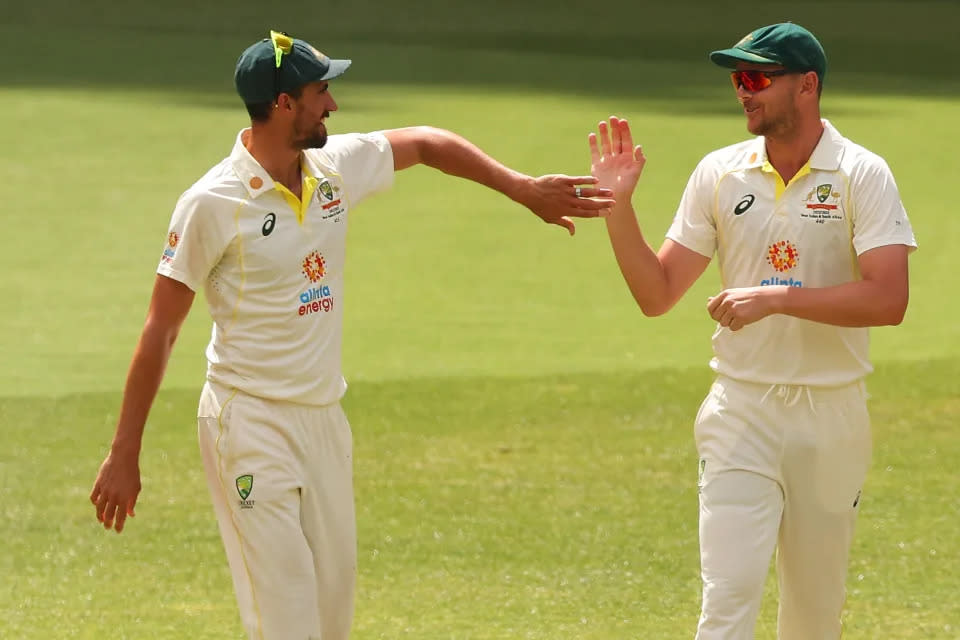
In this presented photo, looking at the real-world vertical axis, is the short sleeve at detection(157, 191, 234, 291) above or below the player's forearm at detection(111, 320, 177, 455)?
above

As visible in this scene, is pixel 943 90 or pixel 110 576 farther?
pixel 943 90

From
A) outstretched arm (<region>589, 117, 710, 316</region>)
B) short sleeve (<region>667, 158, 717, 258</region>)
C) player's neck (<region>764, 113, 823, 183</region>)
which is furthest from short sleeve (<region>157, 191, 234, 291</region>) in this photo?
player's neck (<region>764, 113, 823, 183</region>)

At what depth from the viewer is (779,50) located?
216 inches

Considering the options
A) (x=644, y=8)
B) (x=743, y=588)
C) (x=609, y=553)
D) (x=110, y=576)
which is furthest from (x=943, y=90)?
(x=743, y=588)

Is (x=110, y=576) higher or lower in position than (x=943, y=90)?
lower

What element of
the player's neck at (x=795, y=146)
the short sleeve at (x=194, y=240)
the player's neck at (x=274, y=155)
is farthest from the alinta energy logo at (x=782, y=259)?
the short sleeve at (x=194, y=240)

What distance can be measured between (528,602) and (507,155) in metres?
8.85

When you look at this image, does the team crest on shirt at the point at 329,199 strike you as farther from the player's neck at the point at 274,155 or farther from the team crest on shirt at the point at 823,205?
the team crest on shirt at the point at 823,205

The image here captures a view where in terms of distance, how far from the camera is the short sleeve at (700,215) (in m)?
5.65

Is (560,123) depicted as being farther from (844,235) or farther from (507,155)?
(844,235)

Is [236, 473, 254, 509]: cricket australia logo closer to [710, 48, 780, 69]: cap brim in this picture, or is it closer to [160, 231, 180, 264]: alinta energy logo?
[160, 231, 180, 264]: alinta energy logo

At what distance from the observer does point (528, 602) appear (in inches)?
296

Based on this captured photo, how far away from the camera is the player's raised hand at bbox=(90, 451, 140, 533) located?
17.1ft

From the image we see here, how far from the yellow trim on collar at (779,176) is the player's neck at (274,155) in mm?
1507
